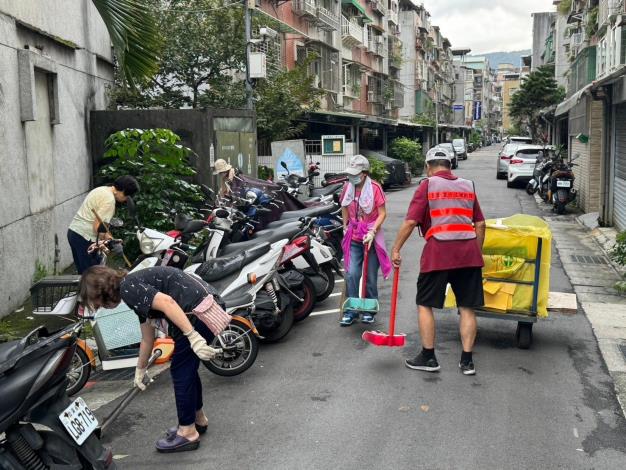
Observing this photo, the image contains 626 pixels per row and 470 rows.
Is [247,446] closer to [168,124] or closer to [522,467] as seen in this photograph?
[522,467]

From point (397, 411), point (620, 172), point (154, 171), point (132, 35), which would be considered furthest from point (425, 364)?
point (620, 172)

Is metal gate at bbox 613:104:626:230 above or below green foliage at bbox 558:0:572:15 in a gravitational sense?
below

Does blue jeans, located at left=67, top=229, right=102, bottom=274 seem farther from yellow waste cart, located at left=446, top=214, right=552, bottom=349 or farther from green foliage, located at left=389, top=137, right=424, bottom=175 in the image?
green foliage, located at left=389, top=137, right=424, bottom=175

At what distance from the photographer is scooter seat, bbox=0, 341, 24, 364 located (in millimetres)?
3619

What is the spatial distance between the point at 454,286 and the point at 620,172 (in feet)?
34.6

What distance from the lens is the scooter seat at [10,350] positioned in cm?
362

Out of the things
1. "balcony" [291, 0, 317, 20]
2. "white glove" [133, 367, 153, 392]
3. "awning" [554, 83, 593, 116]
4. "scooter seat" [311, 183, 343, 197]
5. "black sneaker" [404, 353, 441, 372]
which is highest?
"balcony" [291, 0, 317, 20]

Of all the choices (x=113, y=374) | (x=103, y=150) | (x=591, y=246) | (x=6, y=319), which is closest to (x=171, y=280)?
(x=113, y=374)

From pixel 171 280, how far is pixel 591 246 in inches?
434

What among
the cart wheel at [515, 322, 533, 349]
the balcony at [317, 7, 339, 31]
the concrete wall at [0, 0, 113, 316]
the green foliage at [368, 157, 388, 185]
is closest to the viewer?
the cart wheel at [515, 322, 533, 349]

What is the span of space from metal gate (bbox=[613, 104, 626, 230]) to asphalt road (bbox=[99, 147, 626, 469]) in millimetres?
8038

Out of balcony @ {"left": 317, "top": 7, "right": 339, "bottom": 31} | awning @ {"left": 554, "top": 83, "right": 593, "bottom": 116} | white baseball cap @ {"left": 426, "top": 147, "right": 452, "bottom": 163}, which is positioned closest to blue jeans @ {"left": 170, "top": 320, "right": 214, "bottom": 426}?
white baseball cap @ {"left": 426, "top": 147, "right": 452, "bottom": 163}

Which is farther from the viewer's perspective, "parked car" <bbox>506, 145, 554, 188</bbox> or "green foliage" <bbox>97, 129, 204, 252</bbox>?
"parked car" <bbox>506, 145, 554, 188</bbox>

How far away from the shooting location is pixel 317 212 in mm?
9938
